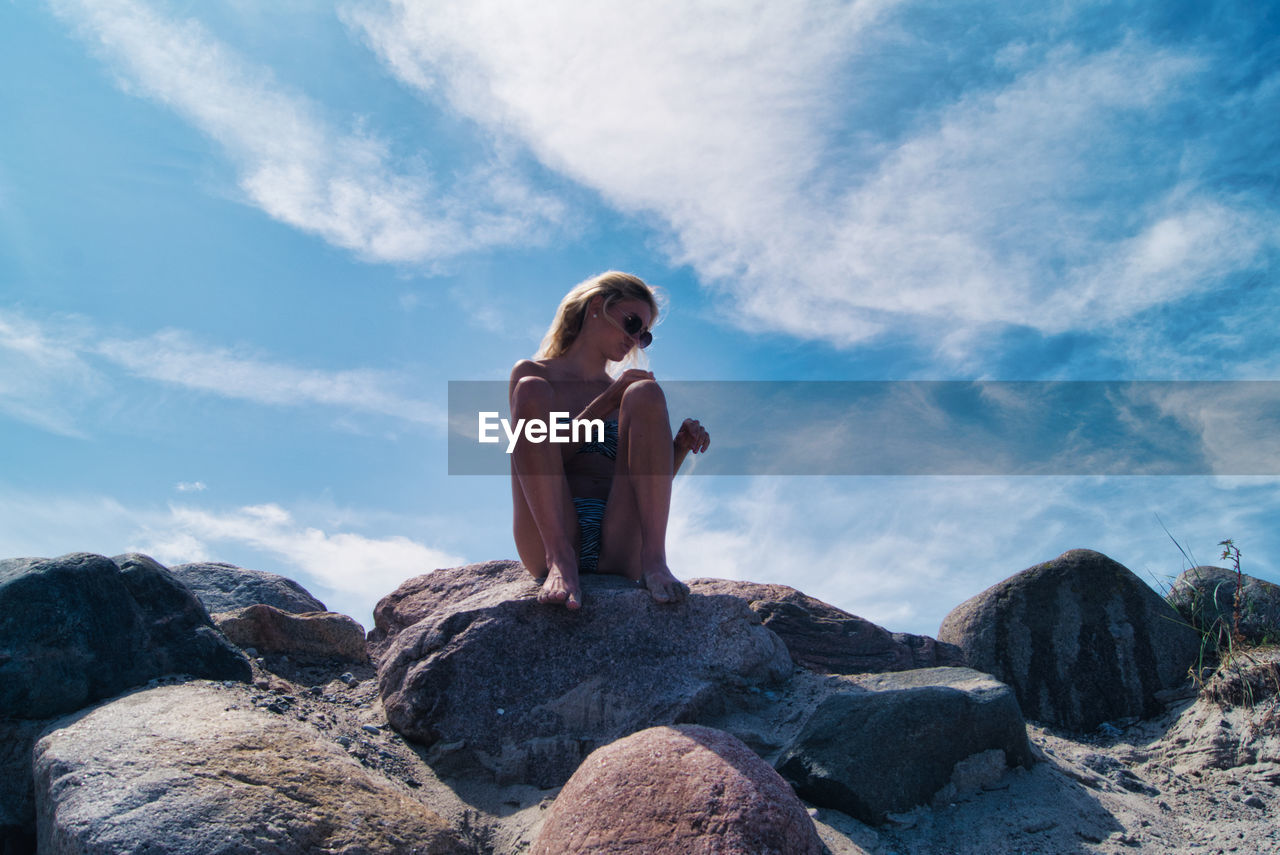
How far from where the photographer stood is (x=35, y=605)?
368cm

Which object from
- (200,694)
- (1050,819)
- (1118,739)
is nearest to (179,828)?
(200,694)

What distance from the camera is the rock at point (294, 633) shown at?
16.0 ft

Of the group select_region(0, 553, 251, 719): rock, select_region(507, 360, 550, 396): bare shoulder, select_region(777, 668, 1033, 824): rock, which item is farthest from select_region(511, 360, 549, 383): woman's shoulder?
select_region(777, 668, 1033, 824): rock

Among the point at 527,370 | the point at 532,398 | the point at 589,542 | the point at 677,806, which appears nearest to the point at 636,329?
the point at 527,370

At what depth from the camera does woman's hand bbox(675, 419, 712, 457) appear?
14.6 feet

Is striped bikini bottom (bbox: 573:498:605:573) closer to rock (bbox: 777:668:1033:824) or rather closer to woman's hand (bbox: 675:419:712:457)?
woman's hand (bbox: 675:419:712:457)

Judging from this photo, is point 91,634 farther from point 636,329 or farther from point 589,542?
point 636,329

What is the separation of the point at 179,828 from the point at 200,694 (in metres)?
1.07

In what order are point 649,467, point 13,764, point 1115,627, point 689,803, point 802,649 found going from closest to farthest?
point 689,803 < point 13,764 < point 649,467 < point 802,649 < point 1115,627

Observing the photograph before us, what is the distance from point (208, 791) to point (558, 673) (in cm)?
151

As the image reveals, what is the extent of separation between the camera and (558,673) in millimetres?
3850

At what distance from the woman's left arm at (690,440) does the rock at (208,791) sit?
2092 mm

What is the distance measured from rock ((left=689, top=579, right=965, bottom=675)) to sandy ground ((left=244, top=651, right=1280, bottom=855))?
70cm

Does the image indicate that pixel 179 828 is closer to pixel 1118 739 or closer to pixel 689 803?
pixel 689 803
